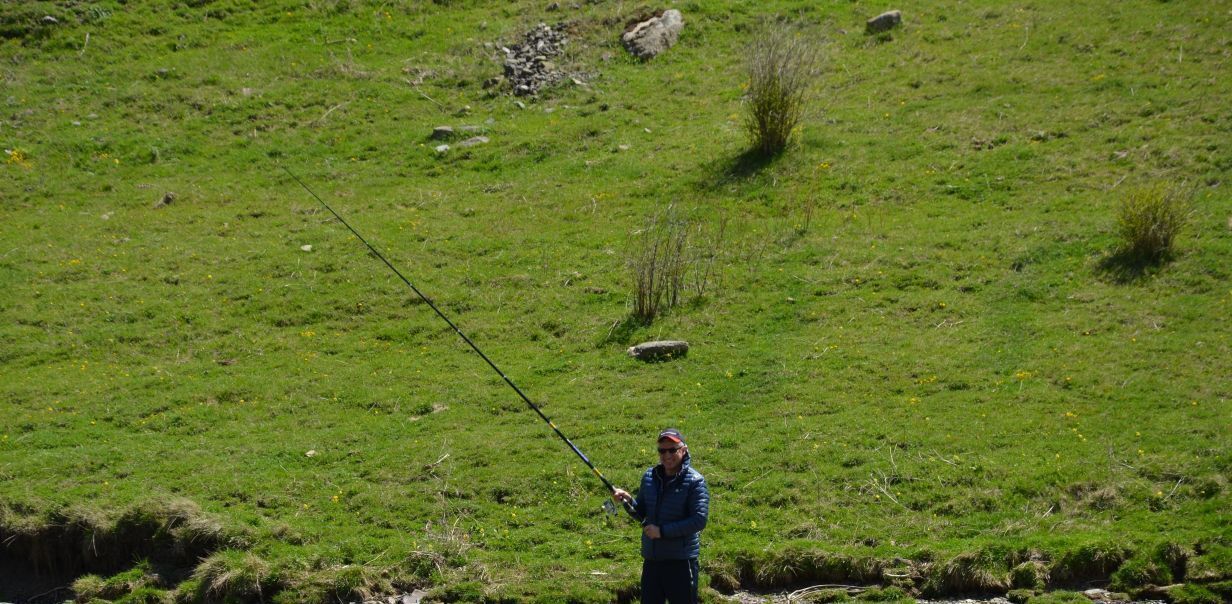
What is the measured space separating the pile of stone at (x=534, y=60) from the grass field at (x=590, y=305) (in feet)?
1.72

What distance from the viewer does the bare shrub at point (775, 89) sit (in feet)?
69.3

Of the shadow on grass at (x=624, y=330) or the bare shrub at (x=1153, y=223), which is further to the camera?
the shadow on grass at (x=624, y=330)

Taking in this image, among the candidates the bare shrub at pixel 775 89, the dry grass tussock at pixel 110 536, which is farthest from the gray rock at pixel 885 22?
the dry grass tussock at pixel 110 536

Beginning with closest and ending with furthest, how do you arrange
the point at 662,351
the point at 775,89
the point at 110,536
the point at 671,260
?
the point at 110,536, the point at 662,351, the point at 671,260, the point at 775,89

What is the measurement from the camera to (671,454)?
8.19 metres

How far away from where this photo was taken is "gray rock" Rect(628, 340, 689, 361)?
1558cm

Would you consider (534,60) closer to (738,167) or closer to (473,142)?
(473,142)

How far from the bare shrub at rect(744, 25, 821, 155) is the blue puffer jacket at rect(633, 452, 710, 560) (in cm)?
1404

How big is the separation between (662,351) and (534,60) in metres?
13.6

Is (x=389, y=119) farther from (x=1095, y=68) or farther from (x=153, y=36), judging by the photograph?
(x=1095, y=68)

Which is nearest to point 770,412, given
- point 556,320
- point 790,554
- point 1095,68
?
point 790,554

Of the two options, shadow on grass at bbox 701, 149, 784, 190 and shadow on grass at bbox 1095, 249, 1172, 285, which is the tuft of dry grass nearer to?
shadow on grass at bbox 701, 149, 784, 190

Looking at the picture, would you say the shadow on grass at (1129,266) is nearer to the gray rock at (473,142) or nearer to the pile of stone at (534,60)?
the gray rock at (473,142)

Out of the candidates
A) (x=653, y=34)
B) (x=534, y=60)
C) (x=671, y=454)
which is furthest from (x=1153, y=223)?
(x=534, y=60)
